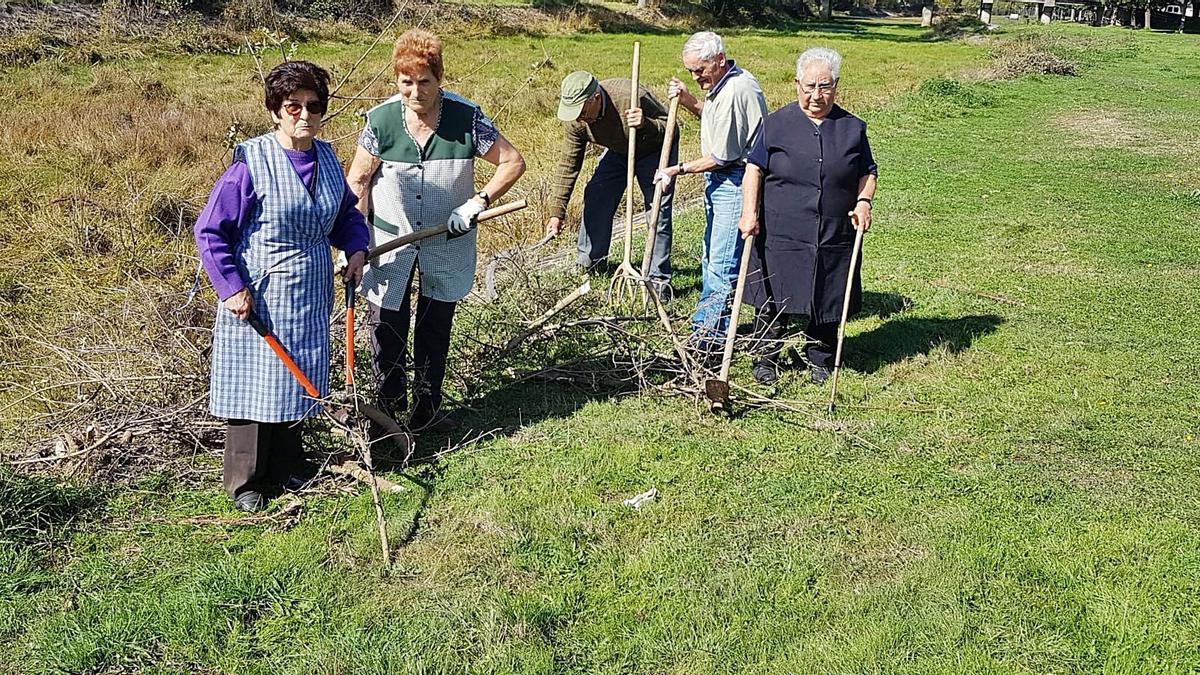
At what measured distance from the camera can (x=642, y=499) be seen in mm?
4324

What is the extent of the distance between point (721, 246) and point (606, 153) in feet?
5.28

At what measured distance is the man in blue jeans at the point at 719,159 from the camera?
17.7ft

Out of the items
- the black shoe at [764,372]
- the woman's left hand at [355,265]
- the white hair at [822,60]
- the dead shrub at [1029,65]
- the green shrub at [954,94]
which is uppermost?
the dead shrub at [1029,65]

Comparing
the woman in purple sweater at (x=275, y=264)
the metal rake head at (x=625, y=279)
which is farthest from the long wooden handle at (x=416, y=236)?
the metal rake head at (x=625, y=279)

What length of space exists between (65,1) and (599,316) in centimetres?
Result: 2006

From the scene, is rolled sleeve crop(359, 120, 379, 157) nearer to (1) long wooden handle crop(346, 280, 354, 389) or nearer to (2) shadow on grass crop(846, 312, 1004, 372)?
(1) long wooden handle crop(346, 280, 354, 389)

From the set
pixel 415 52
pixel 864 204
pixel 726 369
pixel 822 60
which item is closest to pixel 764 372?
pixel 726 369

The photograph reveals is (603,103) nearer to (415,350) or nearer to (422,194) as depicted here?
(422,194)

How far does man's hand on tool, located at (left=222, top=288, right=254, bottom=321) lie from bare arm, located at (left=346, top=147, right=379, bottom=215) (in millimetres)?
827

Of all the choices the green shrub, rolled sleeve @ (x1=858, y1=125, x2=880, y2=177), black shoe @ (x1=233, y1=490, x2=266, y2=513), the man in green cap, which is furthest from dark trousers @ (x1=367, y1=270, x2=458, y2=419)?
the green shrub

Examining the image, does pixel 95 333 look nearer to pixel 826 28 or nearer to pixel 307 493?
pixel 307 493

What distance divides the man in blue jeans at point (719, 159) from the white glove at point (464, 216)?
Result: 4.94 ft

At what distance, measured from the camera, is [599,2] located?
40.7m

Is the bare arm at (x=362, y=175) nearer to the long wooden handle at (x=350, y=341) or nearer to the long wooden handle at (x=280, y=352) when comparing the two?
the long wooden handle at (x=350, y=341)
